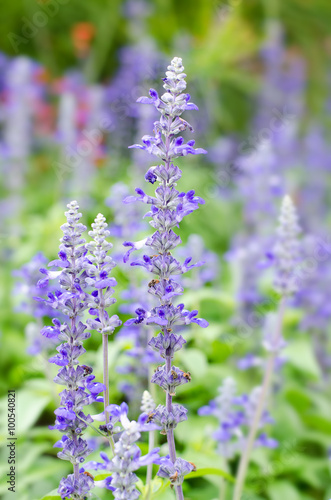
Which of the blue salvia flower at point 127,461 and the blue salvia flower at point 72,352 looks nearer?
the blue salvia flower at point 127,461

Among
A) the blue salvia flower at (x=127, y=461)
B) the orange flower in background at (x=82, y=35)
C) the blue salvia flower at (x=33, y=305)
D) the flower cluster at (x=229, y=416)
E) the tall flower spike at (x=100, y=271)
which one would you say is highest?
the orange flower in background at (x=82, y=35)

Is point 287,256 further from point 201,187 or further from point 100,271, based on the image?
point 201,187

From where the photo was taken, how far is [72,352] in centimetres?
136

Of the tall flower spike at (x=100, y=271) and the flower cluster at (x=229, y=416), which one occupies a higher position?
the tall flower spike at (x=100, y=271)

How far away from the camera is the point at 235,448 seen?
2.29 m

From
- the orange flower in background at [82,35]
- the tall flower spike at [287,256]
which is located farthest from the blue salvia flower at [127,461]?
the orange flower in background at [82,35]

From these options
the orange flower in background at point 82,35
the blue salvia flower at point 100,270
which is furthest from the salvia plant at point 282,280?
the orange flower in background at point 82,35

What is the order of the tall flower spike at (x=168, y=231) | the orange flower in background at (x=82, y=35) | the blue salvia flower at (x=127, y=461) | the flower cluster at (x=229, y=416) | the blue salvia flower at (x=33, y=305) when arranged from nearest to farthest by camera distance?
1. the blue salvia flower at (x=127, y=461)
2. the tall flower spike at (x=168, y=231)
3. the flower cluster at (x=229, y=416)
4. the blue salvia flower at (x=33, y=305)
5. the orange flower in background at (x=82, y=35)

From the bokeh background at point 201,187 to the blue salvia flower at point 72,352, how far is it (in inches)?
22.3

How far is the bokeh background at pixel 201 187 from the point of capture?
265 cm

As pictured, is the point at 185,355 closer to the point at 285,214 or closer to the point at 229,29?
the point at 285,214

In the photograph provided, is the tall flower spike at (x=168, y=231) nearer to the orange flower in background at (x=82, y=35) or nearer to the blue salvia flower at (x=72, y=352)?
the blue salvia flower at (x=72, y=352)

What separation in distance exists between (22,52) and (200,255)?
5.55 m

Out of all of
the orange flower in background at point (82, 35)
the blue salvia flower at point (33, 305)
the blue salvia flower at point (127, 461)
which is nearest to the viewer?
the blue salvia flower at point (127, 461)
